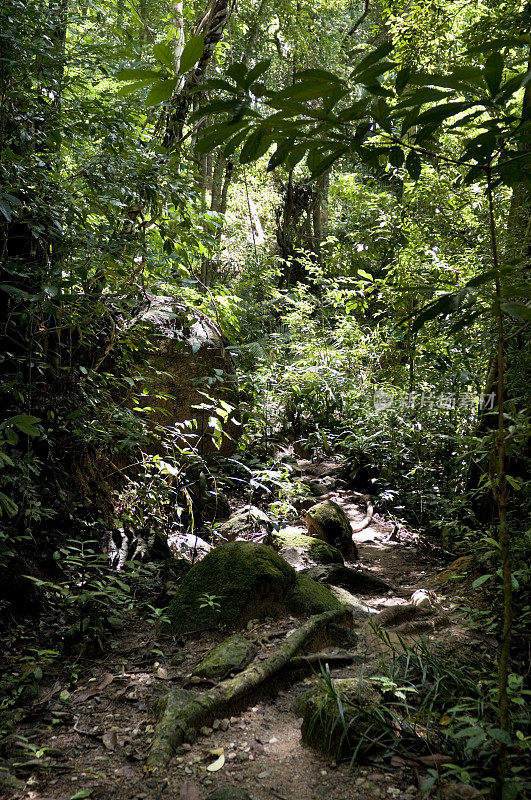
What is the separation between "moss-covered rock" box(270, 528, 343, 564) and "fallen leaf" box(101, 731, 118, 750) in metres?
2.84

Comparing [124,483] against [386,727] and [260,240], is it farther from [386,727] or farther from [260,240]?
[260,240]

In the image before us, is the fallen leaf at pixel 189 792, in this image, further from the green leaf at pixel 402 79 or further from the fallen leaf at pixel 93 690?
the green leaf at pixel 402 79

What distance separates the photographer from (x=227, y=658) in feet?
9.83

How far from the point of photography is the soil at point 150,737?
2014 millimetres

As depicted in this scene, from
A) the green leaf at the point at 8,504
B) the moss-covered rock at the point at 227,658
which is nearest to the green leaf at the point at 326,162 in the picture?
the green leaf at the point at 8,504

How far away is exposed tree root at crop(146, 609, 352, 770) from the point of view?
7.38 ft

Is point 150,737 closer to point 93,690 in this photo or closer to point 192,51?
point 93,690

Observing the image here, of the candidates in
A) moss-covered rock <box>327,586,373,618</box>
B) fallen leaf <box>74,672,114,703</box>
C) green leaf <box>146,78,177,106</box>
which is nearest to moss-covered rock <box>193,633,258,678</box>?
fallen leaf <box>74,672,114,703</box>

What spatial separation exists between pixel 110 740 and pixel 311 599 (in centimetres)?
178

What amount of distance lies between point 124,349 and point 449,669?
11.2ft

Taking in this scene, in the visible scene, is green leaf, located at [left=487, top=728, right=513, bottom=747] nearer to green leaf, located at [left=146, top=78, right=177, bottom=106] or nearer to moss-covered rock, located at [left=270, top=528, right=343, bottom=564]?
green leaf, located at [left=146, top=78, right=177, bottom=106]

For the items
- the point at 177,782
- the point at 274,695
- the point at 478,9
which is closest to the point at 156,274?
the point at 274,695

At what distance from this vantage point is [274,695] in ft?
9.23

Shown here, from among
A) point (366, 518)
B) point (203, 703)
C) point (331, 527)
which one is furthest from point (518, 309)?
point (366, 518)
